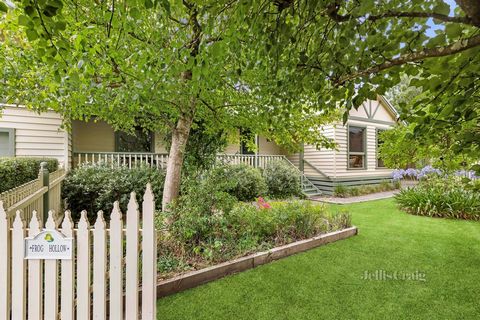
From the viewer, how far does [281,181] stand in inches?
387

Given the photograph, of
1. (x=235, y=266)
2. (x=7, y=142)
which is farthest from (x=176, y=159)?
(x=7, y=142)

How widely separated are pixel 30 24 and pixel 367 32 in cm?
204

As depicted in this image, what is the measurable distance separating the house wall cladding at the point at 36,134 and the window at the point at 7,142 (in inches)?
2.2

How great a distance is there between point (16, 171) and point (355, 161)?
12.2 meters

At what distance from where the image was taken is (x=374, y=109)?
12.8m

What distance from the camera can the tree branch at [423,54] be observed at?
131 cm

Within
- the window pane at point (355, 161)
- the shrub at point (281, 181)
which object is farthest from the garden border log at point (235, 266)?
the window pane at point (355, 161)

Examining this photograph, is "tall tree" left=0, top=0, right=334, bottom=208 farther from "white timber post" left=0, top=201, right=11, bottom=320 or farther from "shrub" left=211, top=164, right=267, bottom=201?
"shrub" left=211, top=164, right=267, bottom=201

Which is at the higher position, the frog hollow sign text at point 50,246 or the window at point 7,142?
the window at point 7,142

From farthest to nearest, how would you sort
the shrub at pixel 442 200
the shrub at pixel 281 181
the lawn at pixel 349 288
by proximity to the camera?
1. the shrub at pixel 281 181
2. the shrub at pixel 442 200
3. the lawn at pixel 349 288

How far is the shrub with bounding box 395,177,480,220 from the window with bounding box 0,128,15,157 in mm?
11139

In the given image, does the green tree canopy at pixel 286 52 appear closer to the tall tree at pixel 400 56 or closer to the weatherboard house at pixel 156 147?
the tall tree at pixel 400 56

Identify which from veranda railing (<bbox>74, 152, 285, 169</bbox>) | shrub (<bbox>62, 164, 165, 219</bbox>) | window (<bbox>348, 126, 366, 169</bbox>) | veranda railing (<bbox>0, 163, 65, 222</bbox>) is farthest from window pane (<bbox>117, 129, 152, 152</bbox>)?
window (<bbox>348, 126, 366, 169</bbox>)

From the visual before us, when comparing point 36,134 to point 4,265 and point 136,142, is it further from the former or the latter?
point 4,265
